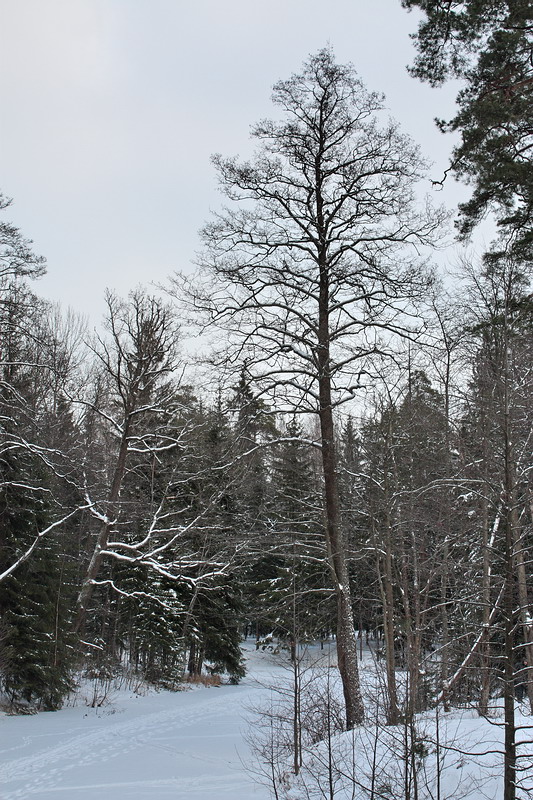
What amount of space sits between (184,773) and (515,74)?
11.1 meters

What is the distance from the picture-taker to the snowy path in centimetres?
836

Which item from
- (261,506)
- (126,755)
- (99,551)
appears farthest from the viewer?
(99,551)

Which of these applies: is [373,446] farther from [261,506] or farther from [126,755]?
[126,755]

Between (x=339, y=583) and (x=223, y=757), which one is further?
(x=223, y=757)

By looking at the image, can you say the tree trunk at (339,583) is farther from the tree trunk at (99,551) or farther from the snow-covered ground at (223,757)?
the tree trunk at (99,551)

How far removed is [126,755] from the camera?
10.8 m

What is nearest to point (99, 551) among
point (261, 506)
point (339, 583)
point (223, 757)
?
point (261, 506)

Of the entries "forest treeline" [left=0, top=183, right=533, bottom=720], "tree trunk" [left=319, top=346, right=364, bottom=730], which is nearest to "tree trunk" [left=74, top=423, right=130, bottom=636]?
"forest treeline" [left=0, top=183, right=533, bottom=720]

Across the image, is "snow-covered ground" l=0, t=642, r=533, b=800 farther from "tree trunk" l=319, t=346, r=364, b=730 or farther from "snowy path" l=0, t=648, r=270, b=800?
"tree trunk" l=319, t=346, r=364, b=730

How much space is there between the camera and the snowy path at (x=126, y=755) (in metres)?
8.36

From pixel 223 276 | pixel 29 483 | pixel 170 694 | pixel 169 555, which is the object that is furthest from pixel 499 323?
pixel 169 555

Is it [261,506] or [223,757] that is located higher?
[261,506]

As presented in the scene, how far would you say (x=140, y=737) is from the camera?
41.2 feet

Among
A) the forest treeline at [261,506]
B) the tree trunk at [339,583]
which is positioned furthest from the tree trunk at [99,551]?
the tree trunk at [339,583]
